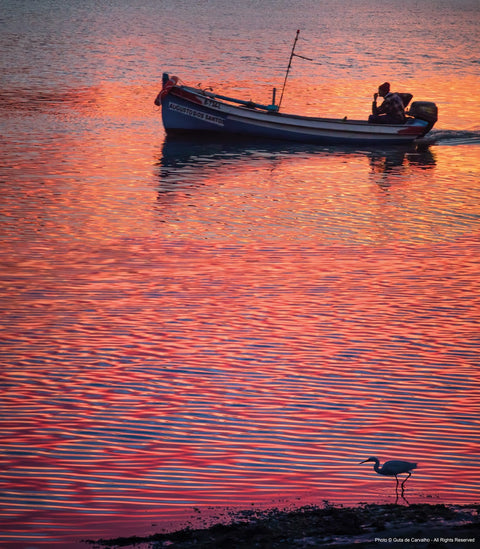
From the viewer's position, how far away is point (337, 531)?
7137 mm

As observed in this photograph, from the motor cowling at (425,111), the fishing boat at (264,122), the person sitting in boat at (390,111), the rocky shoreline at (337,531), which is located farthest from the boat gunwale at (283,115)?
the rocky shoreline at (337,531)

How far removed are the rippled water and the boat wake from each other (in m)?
0.11

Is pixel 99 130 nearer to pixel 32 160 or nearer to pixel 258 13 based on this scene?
pixel 32 160

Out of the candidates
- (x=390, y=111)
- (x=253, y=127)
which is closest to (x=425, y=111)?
(x=390, y=111)

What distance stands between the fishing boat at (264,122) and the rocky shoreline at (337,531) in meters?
21.9

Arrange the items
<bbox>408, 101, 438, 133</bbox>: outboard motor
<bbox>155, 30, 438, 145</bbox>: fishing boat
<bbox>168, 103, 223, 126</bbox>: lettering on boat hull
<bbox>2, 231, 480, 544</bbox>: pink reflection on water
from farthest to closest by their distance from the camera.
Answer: <bbox>408, 101, 438, 133</bbox>: outboard motor
<bbox>168, 103, 223, 126</bbox>: lettering on boat hull
<bbox>155, 30, 438, 145</bbox>: fishing boat
<bbox>2, 231, 480, 544</bbox>: pink reflection on water

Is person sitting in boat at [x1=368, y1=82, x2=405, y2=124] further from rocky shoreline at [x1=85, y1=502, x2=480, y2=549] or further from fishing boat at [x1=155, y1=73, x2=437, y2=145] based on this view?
rocky shoreline at [x1=85, y1=502, x2=480, y2=549]

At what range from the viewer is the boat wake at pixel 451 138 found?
32188 millimetres

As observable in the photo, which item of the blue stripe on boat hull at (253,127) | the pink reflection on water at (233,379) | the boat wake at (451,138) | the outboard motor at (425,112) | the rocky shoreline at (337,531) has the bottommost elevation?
the rocky shoreline at (337,531)

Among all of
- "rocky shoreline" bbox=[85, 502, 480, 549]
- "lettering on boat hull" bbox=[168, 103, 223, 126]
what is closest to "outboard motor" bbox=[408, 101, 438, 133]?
"lettering on boat hull" bbox=[168, 103, 223, 126]

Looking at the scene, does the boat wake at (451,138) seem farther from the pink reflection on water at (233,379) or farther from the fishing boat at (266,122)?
the pink reflection on water at (233,379)

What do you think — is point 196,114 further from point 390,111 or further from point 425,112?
point 425,112

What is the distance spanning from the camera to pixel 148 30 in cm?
8938

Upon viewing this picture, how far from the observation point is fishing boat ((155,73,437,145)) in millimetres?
28703
